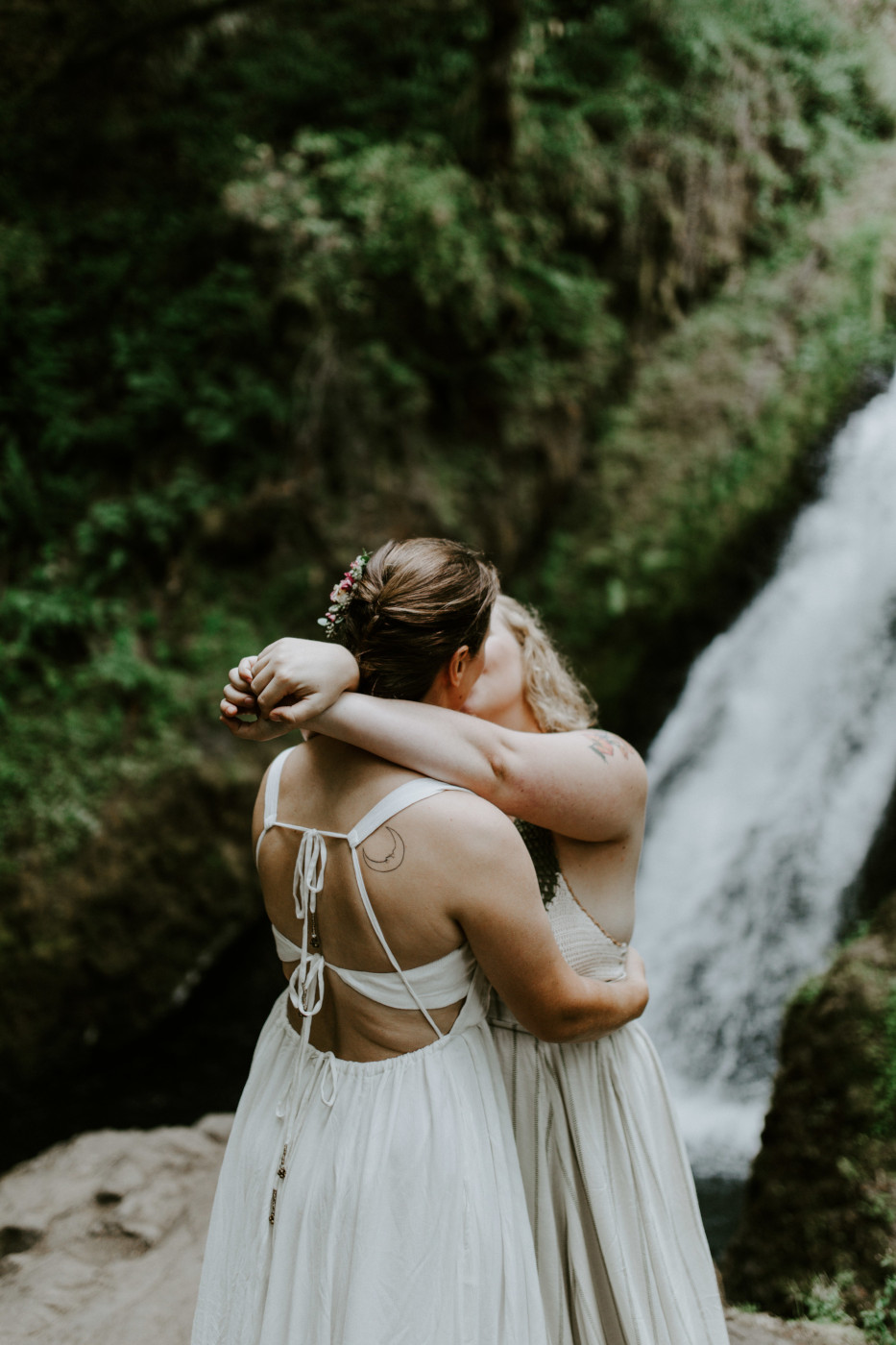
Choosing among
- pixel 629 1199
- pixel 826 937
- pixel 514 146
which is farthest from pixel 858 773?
pixel 514 146

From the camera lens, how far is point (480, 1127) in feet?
5.18

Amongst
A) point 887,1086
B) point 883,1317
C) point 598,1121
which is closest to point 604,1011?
point 598,1121

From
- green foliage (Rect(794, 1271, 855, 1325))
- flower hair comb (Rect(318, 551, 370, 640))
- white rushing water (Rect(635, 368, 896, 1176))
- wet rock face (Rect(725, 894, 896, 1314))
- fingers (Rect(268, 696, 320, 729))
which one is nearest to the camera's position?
fingers (Rect(268, 696, 320, 729))

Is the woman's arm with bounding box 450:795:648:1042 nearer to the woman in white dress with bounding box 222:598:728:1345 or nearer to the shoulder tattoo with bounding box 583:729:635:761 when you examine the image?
the woman in white dress with bounding box 222:598:728:1345

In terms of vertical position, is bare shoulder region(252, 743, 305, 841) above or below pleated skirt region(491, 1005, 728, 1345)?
above

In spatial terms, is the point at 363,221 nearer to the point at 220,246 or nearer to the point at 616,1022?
the point at 220,246

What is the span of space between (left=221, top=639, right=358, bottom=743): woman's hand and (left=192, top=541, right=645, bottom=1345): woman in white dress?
119 mm

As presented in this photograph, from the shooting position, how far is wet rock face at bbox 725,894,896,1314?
3184mm

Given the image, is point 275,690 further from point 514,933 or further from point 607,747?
point 607,747

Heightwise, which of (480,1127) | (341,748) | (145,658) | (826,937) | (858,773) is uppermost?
(341,748)

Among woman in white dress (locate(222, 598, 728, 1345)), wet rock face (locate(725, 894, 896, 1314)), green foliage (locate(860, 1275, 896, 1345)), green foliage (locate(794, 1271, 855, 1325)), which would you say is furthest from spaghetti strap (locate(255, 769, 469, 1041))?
wet rock face (locate(725, 894, 896, 1314))

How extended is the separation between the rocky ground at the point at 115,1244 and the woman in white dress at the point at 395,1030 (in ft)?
4.95

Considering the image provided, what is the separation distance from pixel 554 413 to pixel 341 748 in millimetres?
7406

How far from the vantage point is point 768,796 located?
6742 millimetres
